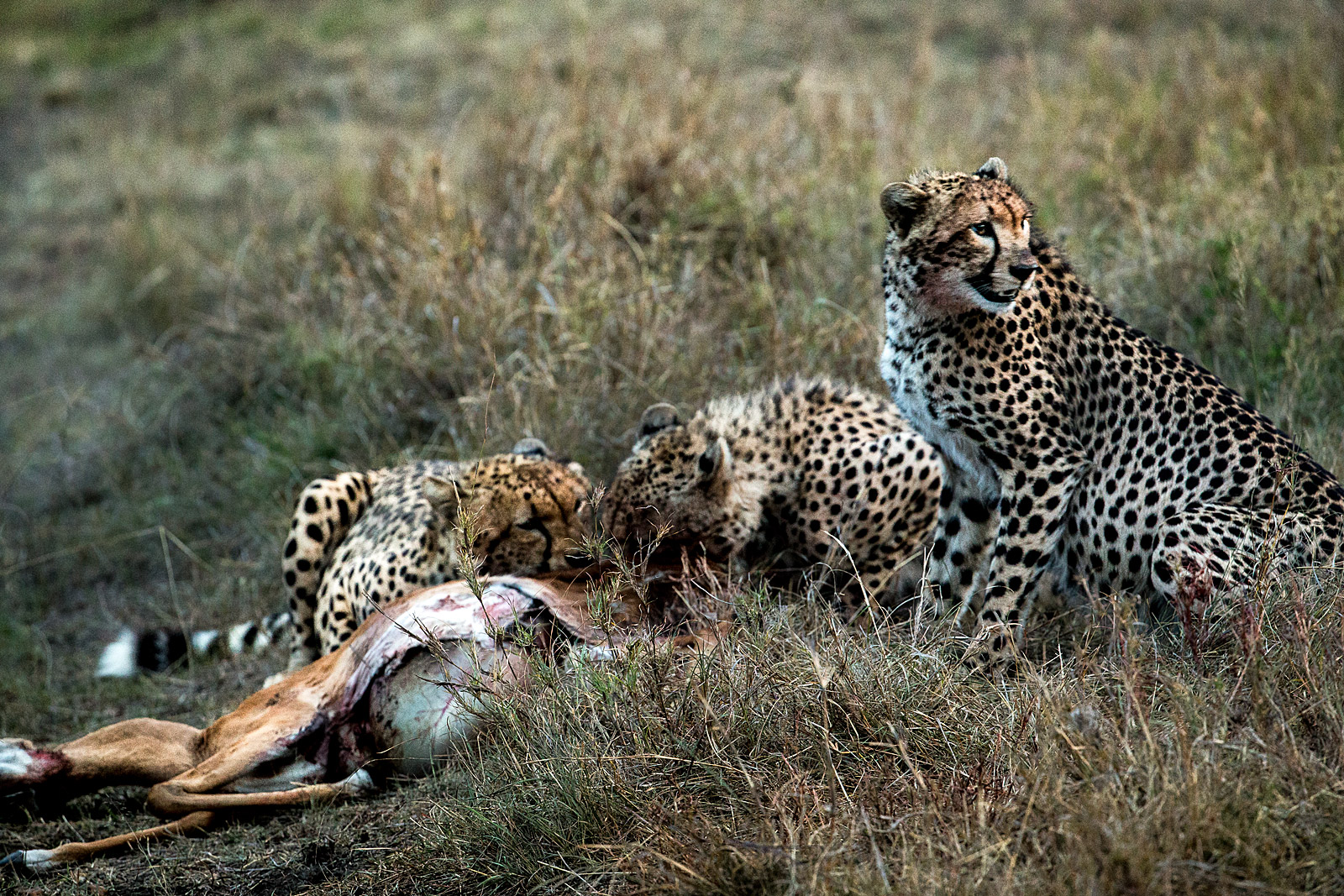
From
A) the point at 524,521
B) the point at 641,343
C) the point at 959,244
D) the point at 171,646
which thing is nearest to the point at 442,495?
the point at 524,521

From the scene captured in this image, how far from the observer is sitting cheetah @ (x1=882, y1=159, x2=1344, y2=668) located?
338 centimetres

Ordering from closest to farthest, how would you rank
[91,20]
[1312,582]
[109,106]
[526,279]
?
1. [1312,582]
2. [526,279]
3. [109,106]
4. [91,20]

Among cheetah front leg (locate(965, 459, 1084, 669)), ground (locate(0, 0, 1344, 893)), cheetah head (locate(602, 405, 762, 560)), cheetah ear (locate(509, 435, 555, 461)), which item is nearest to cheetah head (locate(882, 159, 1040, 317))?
cheetah front leg (locate(965, 459, 1084, 669))

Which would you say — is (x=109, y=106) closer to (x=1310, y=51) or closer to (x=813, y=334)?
(x=813, y=334)

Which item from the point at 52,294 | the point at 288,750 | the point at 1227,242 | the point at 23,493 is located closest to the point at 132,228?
the point at 52,294

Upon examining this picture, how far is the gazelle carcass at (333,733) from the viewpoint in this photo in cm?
325

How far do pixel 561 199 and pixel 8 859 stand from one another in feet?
12.1

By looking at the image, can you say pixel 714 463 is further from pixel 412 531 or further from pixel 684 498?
pixel 412 531

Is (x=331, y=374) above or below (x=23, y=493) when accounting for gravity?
above

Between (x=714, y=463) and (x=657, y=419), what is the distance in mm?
313

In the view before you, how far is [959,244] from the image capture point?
3490mm

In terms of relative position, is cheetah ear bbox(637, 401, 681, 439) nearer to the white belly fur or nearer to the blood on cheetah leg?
the white belly fur

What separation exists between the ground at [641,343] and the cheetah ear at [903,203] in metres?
1.15

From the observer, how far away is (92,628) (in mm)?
5250
